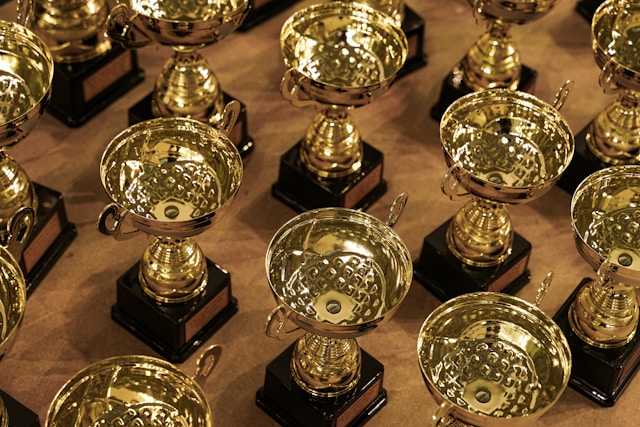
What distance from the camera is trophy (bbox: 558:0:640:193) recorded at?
295 centimetres

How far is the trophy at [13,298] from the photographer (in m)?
2.17

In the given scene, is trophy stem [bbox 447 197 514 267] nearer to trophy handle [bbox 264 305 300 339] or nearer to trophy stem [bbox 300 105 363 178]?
trophy stem [bbox 300 105 363 178]

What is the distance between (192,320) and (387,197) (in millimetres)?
698

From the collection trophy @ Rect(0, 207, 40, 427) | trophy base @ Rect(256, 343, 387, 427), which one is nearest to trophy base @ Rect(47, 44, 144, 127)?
trophy @ Rect(0, 207, 40, 427)

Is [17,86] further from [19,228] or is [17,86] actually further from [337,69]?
[337,69]

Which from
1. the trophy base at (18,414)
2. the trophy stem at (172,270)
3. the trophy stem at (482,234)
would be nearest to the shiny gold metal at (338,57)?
the trophy stem at (482,234)

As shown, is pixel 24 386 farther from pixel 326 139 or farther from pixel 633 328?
pixel 633 328

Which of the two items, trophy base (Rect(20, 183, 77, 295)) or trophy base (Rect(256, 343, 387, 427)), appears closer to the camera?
trophy base (Rect(256, 343, 387, 427))

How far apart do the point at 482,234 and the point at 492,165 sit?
0.17 m

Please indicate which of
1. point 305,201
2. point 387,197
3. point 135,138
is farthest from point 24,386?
point 387,197

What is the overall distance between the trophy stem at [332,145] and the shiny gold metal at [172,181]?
0.34 m

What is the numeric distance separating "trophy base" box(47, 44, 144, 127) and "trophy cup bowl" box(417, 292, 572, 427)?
1.28m

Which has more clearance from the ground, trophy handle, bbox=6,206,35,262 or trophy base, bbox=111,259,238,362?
trophy handle, bbox=6,206,35,262

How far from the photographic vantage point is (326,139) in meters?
2.82
